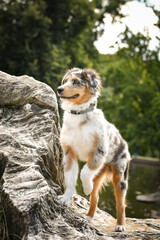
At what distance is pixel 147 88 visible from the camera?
33.6 meters

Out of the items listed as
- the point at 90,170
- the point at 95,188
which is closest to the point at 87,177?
the point at 90,170

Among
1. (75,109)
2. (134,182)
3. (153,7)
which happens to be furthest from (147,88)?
(75,109)

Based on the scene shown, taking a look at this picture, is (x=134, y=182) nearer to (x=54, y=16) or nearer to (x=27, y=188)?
(x=54, y=16)

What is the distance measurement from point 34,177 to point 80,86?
170 cm

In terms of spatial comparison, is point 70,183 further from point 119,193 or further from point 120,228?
point 120,228

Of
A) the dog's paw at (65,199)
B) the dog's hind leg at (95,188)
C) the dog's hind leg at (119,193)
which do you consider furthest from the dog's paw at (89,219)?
the dog's paw at (65,199)

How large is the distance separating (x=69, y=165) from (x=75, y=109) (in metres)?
0.87

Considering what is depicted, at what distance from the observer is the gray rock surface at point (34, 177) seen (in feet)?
13.6

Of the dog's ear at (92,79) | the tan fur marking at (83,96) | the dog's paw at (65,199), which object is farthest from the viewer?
the dog's ear at (92,79)

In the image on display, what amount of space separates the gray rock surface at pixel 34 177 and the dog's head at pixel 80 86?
76cm

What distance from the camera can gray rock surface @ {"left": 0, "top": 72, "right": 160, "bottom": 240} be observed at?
163 inches

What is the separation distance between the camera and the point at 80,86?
552 centimetres

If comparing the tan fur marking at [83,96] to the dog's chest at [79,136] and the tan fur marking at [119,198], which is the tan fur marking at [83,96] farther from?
the tan fur marking at [119,198]

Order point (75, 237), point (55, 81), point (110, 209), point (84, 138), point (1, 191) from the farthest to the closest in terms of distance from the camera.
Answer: point (55, 81) → point (110, 209) → point (84, 138) → point (1, 191) → point (75, 237)
